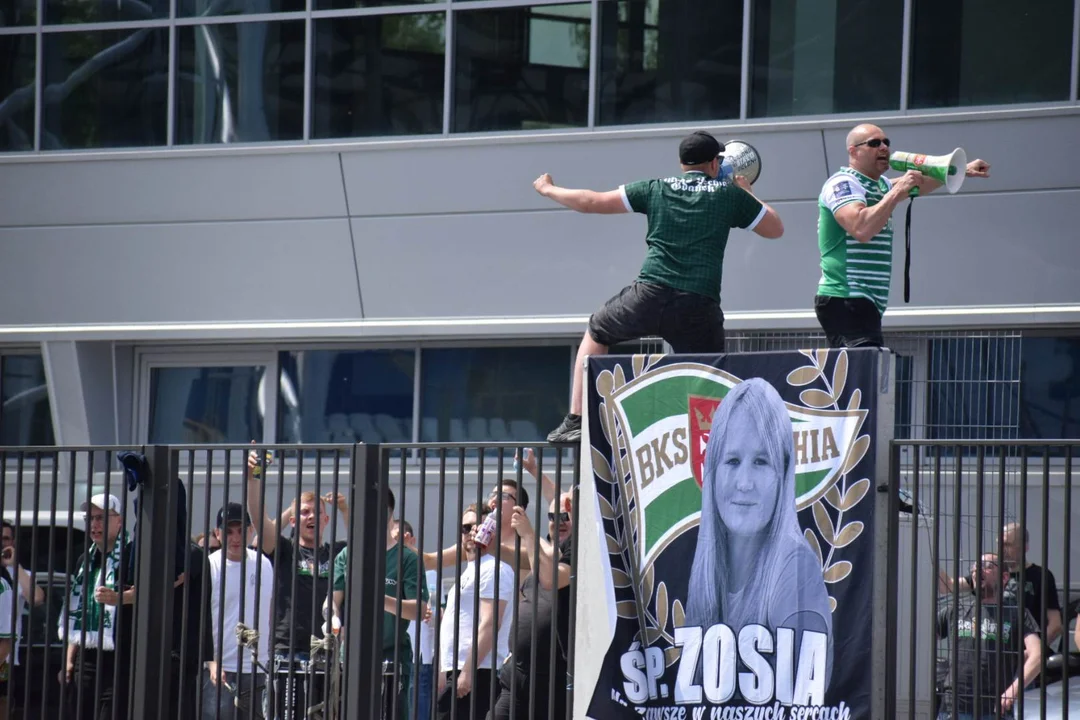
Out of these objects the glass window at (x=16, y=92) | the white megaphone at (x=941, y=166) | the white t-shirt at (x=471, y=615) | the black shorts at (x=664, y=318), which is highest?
the glass window at (x=16, y=92)

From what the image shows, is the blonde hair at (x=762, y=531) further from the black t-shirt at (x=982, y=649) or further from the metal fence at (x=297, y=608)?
the black t-shirt at (x=982, y=649)

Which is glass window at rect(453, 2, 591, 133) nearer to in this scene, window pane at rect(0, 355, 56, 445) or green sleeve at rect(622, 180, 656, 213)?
window pane at rect(0, 355, 56, 445)

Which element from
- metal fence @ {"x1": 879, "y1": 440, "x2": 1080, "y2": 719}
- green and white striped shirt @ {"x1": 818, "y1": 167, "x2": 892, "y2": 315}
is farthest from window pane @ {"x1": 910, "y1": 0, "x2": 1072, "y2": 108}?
green and white striped shirt @ {"x1": 818, "y1": 167, "x2": 892, "y2": 315}

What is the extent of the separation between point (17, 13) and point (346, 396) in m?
5.15

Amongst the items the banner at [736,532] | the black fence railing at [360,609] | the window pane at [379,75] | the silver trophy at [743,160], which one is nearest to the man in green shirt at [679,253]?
Answer: the banner at [736,532]

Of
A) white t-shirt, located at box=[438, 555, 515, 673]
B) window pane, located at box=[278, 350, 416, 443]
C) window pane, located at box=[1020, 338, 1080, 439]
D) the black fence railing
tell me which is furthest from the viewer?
window pane, located at box=[278, 350, 416, 443]

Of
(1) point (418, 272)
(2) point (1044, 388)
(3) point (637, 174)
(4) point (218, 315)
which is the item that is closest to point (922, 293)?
(2) point (1044, 388)

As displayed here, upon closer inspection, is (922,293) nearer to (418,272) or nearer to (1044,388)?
(1044,388)

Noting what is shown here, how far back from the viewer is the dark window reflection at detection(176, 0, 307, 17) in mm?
15234

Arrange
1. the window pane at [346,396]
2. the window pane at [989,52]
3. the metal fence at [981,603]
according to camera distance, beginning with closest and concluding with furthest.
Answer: the metal fence at [981,603]
the window pane at [989,52]
the window pane at [346,396]

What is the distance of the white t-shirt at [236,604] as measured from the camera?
311 inches

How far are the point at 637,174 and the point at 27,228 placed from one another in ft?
20.0

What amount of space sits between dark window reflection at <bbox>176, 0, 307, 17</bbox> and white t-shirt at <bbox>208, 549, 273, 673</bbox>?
24.0 feet

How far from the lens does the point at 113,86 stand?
51.9 ft
